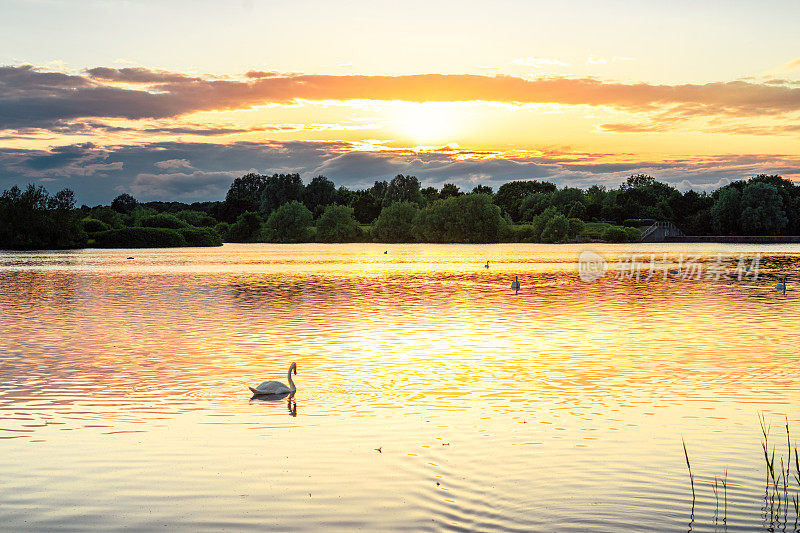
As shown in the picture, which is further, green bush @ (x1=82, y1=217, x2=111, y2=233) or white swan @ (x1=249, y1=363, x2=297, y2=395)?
green bush @ (x1=82, y1=217, x2=111, y2=233)

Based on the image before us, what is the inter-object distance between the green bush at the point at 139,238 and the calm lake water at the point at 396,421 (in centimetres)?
14641

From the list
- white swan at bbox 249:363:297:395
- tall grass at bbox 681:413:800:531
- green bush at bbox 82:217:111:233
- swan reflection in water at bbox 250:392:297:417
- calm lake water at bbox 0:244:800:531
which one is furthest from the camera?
green bush at bbox 82:217:111:233

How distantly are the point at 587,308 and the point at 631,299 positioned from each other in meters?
6.76

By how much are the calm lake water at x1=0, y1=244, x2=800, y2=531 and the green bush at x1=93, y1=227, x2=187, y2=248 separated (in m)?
146

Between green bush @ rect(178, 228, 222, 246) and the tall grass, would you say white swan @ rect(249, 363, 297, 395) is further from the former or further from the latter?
green bush @ rect(178, 228, 222, 246)

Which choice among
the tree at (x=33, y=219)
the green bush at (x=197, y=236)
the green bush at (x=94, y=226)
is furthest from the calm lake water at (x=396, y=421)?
the green bush at (x=197, y=236)

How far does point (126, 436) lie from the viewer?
15.9 m

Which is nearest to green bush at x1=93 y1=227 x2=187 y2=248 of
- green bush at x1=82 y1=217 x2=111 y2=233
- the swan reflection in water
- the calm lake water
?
green bush at x1=82 y1=217 x2=111 y2=233

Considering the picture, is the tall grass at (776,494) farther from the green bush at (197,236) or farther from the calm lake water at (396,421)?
the green bush at (197,236)

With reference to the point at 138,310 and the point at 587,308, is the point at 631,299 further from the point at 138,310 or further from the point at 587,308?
the point at 138,310

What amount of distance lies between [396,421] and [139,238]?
175 metres

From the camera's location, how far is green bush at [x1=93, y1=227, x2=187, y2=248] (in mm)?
179000

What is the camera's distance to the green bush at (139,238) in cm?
17900

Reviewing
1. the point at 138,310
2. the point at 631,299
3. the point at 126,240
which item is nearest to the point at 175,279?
the point at 138,310
